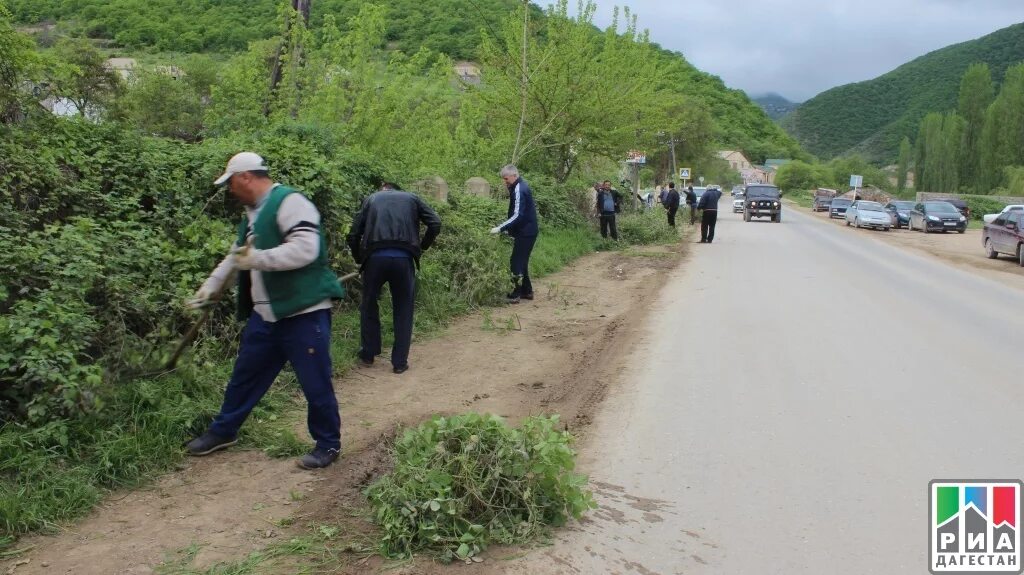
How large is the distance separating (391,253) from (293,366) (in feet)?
7.64

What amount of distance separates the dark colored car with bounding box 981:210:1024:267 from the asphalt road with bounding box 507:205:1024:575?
10230 millimetres

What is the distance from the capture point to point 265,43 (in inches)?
670

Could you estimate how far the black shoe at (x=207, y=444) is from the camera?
182 inches

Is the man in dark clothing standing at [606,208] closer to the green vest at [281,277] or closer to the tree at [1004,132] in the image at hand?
the green vest at [281,277]

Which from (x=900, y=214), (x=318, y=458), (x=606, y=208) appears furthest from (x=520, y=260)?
(x=900, y=214)

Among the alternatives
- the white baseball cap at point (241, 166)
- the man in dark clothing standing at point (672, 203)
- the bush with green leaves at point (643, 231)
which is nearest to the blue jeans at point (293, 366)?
the white baseball cap at point (241, 166)

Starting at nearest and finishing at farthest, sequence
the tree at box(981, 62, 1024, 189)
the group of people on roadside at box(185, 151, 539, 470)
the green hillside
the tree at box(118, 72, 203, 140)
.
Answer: the group of people on roadside at box(185, 151, 539, 470) → the tree at box(118, 72, 203, 140) → the tree at box(981, 62, 1024, 189) → the green hillside

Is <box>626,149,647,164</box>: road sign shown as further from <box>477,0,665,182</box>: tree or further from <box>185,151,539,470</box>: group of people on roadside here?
<box>185,151,539,470</box>: group of people on roadside

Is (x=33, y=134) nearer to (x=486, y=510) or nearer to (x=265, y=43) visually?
(x=486, y=510)

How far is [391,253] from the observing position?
22.2 feet

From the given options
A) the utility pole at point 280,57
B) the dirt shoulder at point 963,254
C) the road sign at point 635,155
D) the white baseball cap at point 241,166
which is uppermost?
the utility pole at point 280,57

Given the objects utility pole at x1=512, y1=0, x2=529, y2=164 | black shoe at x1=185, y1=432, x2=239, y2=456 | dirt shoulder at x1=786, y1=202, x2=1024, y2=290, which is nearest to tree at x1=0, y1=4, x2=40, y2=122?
black shoe at x1=185, y1=432, x2=239, y2=456

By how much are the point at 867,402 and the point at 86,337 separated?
555 centimetres

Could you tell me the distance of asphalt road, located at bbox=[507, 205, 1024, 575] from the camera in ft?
12.0
